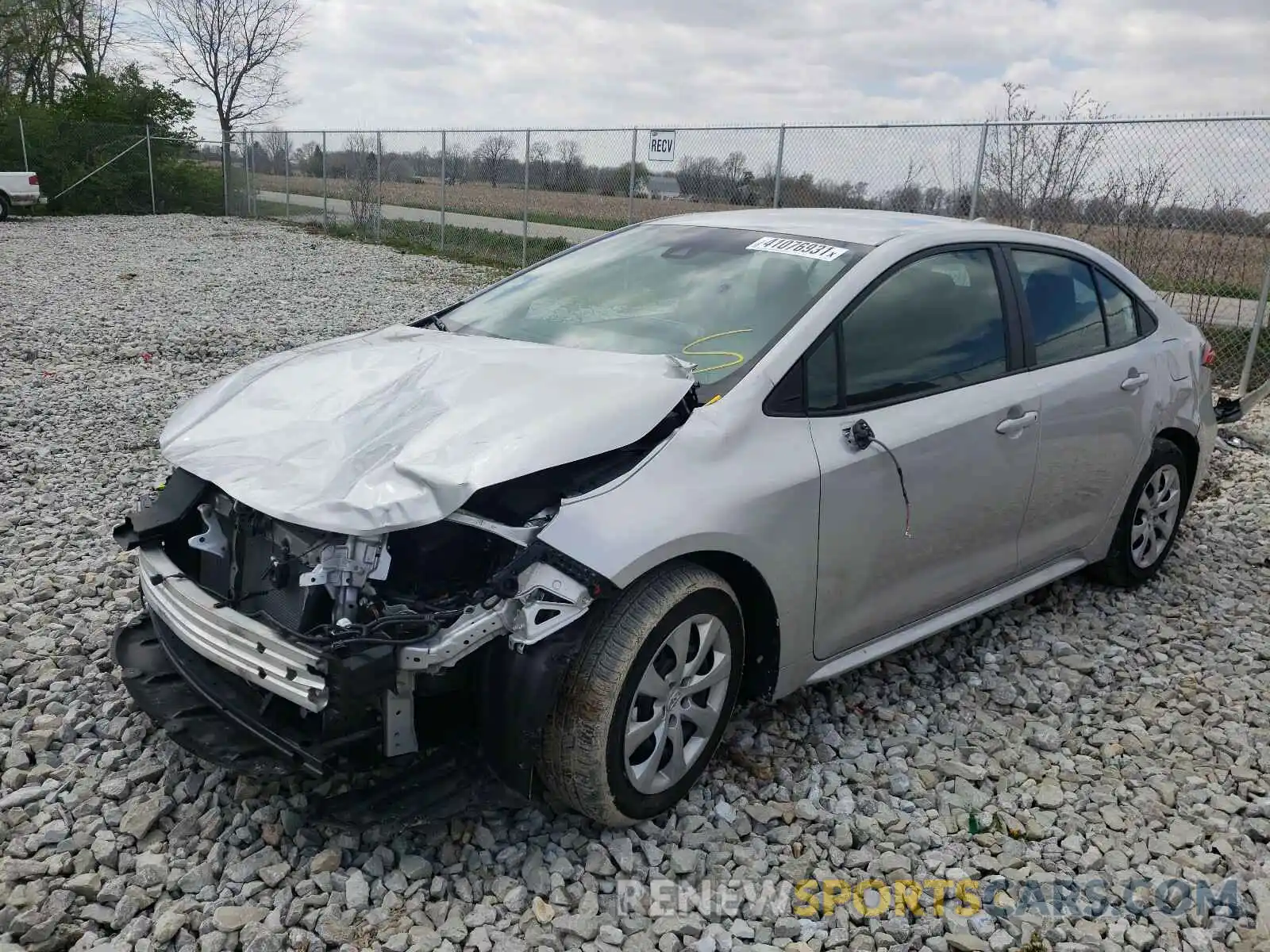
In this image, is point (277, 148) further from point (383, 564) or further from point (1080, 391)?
point (383, 564)

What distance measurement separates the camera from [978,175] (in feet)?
33.4

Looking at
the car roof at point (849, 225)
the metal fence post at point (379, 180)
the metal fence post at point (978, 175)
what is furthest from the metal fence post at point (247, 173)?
the car roof at point (849, 225)

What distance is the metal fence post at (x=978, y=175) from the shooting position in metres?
10.1

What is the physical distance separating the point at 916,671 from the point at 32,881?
3.04m

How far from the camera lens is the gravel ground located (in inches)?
102

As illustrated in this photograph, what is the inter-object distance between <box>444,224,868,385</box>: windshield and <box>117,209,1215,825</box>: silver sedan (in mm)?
15

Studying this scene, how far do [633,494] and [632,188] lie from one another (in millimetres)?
12637

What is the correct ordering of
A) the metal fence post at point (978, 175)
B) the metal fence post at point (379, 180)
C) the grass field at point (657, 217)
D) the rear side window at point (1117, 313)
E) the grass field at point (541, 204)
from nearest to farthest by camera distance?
1. the rear side window at point (1117, 313)
2. the grass field at point (657, 217)
3. the metal fence post at point (978, 175)
4. the grass field at point (541, 204)
5. the metal fence post at point (379, 180)

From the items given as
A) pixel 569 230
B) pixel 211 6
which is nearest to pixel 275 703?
pixel 569 230

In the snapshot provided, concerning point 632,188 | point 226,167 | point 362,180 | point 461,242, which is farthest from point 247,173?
point 632,188

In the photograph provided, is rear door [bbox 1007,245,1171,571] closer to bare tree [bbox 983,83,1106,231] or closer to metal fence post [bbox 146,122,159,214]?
bare tree [bbox 983,83,1106,231]

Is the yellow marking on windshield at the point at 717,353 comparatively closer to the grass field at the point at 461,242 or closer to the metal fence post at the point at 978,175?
the metal fence post at the point at 978,175

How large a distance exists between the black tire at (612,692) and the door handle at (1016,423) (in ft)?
4.66

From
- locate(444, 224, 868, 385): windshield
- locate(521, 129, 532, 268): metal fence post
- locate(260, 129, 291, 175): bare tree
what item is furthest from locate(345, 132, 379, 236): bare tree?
locate(444, 224, 868, 385): windshield
